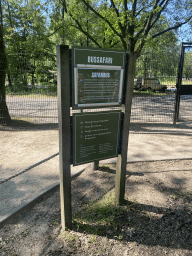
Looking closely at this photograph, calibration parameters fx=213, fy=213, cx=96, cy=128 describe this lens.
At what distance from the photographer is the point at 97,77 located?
2.47m

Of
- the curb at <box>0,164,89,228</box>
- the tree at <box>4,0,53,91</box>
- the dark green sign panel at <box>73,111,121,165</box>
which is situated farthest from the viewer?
the tree at <box>4,0,53,91</box>

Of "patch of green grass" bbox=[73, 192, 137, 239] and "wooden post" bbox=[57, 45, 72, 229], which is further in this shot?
"patch of green grass" bbox=[73, 192, 137, 239]

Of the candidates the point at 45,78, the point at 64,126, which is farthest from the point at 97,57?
the point at 45,78

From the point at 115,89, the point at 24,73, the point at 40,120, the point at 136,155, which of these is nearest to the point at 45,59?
the point at 24,73

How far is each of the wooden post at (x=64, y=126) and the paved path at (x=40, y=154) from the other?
77cm

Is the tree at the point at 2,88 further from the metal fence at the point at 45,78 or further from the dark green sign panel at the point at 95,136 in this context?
the dark green sign panel at the point at 95,136

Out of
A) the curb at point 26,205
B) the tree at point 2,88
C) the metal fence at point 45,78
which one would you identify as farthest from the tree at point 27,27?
the curb at point 26,205

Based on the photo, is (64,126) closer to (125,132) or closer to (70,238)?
(125,132)

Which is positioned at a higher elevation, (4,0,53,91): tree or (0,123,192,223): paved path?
(4,0,53,91): tree

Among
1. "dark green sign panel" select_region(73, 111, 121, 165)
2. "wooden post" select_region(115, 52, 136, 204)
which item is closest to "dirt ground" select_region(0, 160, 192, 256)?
"wooden post" select_region(115, 52, 136, 204)

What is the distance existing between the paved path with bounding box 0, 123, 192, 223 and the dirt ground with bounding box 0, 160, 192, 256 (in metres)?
0.35

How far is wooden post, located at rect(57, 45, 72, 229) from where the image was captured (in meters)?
2.16

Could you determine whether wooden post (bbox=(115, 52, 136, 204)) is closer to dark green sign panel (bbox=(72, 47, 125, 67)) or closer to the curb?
dark green sign panel (bbox=(72, 47, 125, 67))

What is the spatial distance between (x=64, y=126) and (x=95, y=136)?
1.66ft
